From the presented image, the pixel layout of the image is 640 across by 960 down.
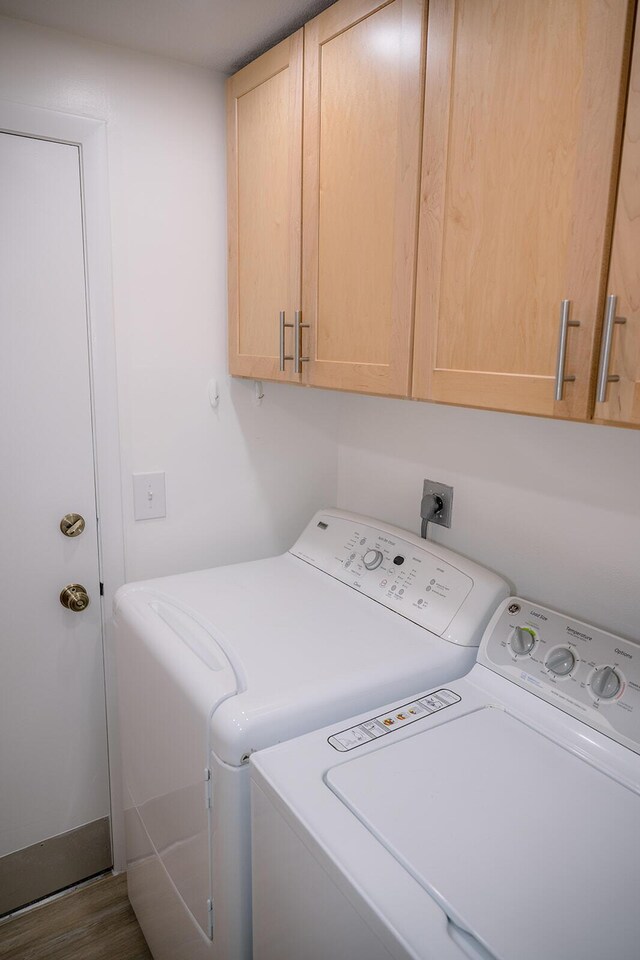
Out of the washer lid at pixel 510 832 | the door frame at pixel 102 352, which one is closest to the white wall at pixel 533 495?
the washer lid at pixel 510 832

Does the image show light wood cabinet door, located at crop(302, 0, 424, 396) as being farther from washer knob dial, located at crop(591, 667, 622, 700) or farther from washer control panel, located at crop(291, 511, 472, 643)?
washer knob dial, located at crop(591, 667, 622, 700)

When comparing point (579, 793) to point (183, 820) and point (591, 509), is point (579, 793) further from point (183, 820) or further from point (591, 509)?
point (183, 820)

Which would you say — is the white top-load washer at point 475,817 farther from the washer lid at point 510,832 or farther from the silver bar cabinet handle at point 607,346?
the silver bar cabinet handle at point 607,346

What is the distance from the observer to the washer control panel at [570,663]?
1088mm

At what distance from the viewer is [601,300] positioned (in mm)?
885

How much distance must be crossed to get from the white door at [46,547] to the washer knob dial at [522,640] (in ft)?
3.68

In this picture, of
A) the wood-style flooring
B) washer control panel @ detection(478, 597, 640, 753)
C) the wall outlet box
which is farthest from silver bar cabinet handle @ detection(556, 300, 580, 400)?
the wood-style flooring

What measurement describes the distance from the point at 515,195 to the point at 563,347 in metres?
0.26

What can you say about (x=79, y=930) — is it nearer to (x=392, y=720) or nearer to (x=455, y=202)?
(x=392, y=720)

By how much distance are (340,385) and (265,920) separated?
1005 mm

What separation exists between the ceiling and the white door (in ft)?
0.85

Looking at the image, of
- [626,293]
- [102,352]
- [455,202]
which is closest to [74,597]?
[102,352]

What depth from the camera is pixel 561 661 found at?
120cm

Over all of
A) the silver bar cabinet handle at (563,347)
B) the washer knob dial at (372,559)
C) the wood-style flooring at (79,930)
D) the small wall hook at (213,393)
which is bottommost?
the wood-style flooring at (79,930)
